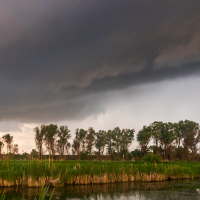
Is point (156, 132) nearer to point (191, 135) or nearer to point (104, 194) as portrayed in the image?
point (191, 135)

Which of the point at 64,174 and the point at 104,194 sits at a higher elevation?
the point at 64,174

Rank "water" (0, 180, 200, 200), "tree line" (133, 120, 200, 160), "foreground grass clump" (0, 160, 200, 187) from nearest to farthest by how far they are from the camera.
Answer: "water" (0, 180, 200, 200) → "foreground grass clump" (0, 160, 200, 187) → "tree line" (133, 120, 200, 160)

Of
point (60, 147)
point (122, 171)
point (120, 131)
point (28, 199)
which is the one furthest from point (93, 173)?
point (120, 131)

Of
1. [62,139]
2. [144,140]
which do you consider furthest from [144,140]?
[62,139]

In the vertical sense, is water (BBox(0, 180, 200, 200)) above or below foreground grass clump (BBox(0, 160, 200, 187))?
below

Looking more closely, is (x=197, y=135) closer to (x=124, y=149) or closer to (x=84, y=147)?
(x=124, y=149)

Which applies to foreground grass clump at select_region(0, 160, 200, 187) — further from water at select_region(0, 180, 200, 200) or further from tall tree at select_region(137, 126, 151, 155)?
tall tree at select_region(137, 126, 151, 155)

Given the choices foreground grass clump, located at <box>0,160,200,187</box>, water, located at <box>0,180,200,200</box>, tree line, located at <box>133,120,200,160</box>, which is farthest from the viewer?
tree line, located at <box>133,120,200,160</box>

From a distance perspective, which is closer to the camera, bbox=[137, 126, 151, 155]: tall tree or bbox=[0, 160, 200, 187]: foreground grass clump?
bbox=[0, 160, 200, 187]: foreground grass clump

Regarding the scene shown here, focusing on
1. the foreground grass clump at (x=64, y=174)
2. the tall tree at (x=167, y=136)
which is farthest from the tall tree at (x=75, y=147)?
the foreground grass clump at (x=64, y=174)

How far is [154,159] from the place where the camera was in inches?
1578

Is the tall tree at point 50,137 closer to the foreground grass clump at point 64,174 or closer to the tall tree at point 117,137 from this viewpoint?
the tall tree at point 117,137

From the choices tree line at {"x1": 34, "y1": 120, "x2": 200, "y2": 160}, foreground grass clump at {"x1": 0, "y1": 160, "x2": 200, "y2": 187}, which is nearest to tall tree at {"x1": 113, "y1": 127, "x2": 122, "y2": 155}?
tree line at {"x1": 34, "y1": 120, "x2": 200, "y2": 160}

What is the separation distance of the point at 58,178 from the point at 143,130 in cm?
5675
